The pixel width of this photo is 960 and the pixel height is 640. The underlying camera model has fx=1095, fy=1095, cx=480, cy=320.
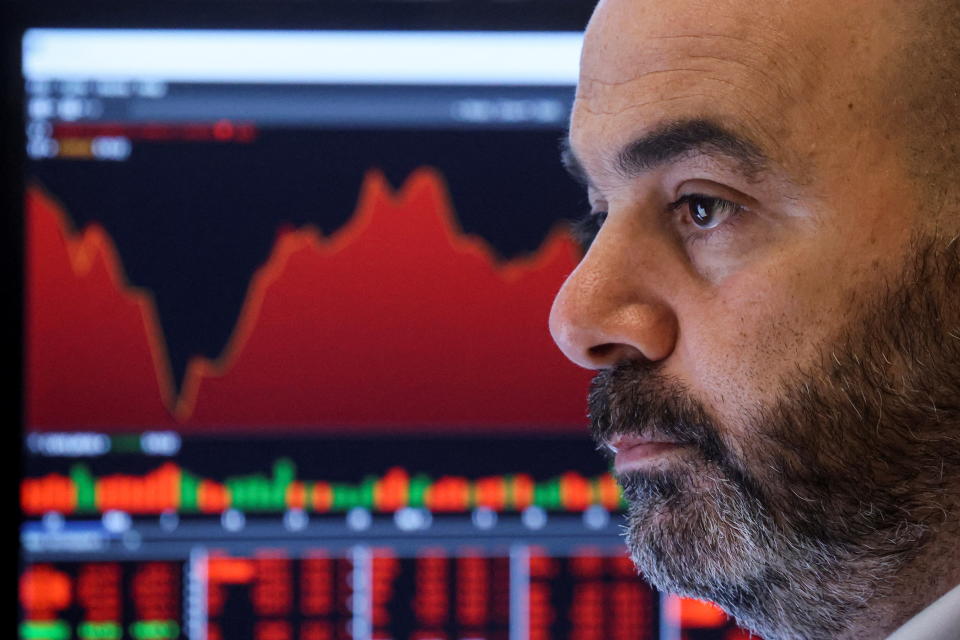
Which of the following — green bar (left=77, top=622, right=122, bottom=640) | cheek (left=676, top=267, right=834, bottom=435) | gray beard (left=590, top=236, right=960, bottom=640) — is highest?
cheek (left=676, top=267, right=834, bottom=435)

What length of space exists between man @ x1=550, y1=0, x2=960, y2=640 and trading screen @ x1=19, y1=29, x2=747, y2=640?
2.41 ft

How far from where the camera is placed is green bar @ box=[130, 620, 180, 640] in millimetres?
1408

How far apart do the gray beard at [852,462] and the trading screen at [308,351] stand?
741 mm

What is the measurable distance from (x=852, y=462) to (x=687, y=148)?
226mm

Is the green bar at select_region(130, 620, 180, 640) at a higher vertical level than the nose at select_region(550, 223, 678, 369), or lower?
lower

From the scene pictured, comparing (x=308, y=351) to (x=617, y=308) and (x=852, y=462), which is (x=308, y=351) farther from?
(x=852, y=462)

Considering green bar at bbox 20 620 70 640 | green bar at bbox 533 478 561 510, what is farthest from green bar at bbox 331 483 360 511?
green bar at bbox 20 620 70 640

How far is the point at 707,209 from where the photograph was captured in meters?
0.72

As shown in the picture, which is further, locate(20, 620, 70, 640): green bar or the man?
locate(20, 620, 70, 640): green bar

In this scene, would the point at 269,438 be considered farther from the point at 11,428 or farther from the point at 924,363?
the point at 924,363

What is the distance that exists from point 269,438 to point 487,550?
323 millimetres

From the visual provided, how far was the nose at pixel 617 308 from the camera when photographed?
724 mm

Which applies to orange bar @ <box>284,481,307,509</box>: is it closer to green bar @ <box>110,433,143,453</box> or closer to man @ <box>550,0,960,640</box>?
green bar @ <box>110,433,143,453</box>

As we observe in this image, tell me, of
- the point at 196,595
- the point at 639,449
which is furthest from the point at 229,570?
the point at 639,449
